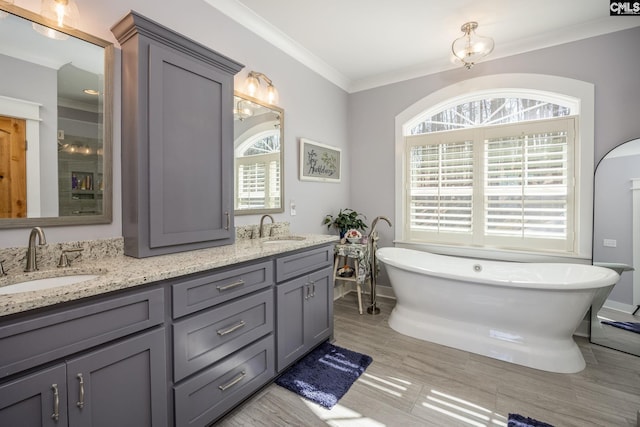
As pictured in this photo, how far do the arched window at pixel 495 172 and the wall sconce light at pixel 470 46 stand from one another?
0.67 metres

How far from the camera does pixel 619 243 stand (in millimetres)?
2547

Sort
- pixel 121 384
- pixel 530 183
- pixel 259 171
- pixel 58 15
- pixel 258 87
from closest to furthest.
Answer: pixel 121 384, pixel 58 15, pixel 258 87, pixel 259 171, pixel 530 183

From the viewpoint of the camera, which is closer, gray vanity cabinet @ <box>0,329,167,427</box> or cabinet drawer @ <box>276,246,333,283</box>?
gray vanity cabinet @ <box>0,329,167,427</box>

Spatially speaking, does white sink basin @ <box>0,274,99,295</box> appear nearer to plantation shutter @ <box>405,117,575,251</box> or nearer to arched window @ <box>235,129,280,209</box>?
arched window @ <box>235,129,280,209</box>

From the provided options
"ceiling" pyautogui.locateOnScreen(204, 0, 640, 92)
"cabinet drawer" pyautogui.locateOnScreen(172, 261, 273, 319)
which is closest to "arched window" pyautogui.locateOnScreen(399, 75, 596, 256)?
"ceiling" pyautogui.locateOnScreen(204, 0, 640, 92)

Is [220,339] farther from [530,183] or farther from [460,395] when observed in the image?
[530,183]

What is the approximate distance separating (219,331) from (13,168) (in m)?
1.24

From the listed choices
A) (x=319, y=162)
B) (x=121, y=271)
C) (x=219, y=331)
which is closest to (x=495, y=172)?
(x=319, y=162)

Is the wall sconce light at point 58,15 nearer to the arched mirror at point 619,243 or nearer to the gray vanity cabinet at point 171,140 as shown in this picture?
the gray vanity cabinet at point 171,140

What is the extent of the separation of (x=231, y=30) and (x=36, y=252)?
6.68ft

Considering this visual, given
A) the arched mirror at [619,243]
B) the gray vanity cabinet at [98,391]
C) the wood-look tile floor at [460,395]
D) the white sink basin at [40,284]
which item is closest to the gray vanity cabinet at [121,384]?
the gray vanity cabinet at [98,391]

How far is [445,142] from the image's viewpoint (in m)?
3.42

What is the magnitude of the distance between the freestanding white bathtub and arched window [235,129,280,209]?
1.36 m

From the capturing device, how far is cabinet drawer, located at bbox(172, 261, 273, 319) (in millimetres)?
1418
